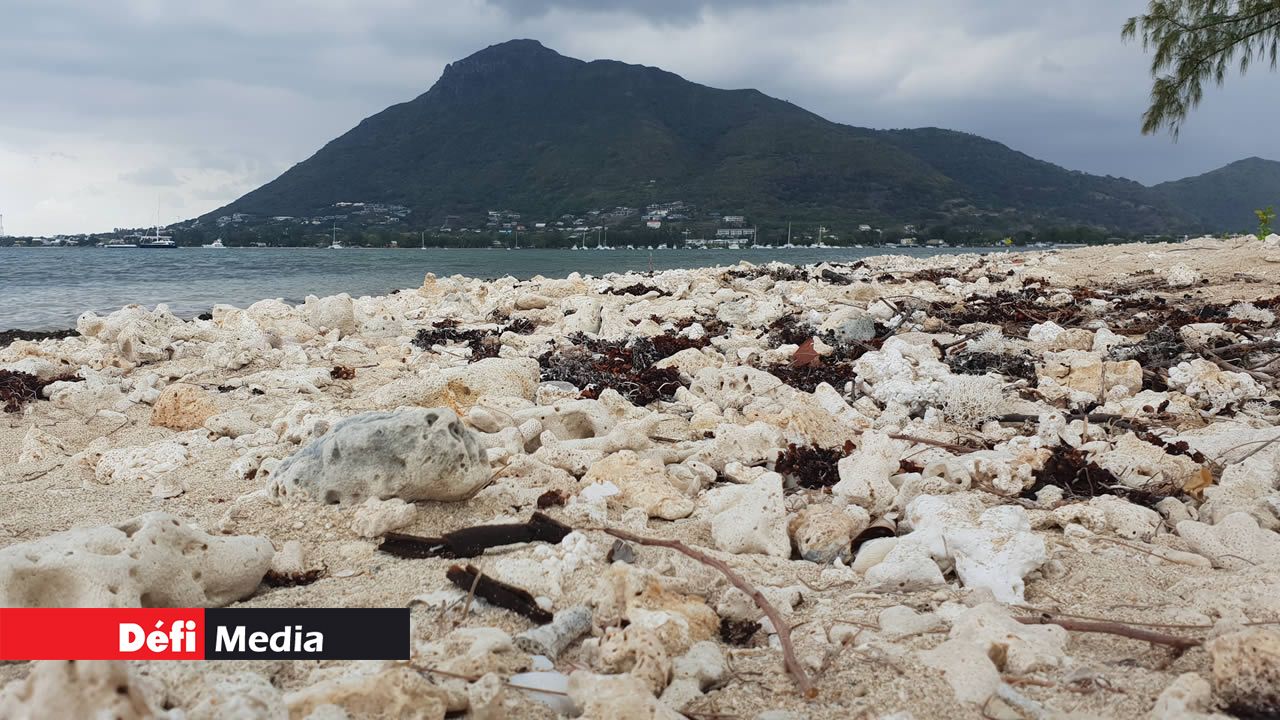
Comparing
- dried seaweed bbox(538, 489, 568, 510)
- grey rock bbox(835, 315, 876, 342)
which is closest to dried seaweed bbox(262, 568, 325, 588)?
dried seaweed bbox(538, 489, 568, 510)

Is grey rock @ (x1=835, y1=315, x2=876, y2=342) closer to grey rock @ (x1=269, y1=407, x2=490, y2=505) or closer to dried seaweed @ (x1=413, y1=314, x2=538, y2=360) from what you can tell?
dried seaweed @ (x1=413, y1=314, x2=538, y2=360)

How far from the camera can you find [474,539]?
2.46m

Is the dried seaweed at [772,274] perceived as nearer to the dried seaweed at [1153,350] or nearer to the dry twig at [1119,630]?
the dried seaweed at [1153,350]

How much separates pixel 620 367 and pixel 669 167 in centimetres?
9731

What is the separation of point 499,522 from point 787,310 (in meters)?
6.38

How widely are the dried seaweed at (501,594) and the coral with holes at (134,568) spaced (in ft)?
2.16

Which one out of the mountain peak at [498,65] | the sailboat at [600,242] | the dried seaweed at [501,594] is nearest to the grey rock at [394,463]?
the dried seaweed at [501,594]

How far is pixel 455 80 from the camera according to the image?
141375 millimetres

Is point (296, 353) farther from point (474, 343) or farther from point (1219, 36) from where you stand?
point (1219, 36)

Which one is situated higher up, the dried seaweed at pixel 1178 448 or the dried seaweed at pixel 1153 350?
the dried seaweed at pixel 1153 350

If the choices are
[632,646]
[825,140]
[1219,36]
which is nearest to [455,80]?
[825,140]

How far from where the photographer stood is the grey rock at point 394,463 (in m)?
2.77

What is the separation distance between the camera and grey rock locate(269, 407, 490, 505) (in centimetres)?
277

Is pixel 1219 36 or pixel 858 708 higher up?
pixel 1219 36
